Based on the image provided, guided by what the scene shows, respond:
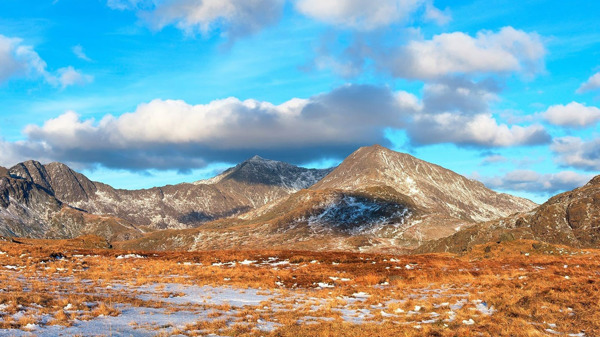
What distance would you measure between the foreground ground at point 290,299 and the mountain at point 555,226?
81157 millimetres

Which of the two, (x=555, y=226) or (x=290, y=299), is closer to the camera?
(x=290, y=299)

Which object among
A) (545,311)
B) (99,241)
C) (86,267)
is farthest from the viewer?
(99,241)

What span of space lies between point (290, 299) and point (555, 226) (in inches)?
4874

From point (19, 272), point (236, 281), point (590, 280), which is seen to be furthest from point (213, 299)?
point (590, 280)

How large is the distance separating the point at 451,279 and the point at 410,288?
5.85m

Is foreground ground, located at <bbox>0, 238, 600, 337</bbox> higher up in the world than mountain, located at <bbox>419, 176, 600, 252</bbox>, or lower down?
lower down

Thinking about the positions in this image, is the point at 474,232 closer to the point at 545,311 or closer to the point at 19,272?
the point at 545,311

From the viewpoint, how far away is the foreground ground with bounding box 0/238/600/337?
17.8 m

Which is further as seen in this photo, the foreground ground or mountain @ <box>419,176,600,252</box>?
mountain @ <box>419,176,600,252</box>

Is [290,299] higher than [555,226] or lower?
lower

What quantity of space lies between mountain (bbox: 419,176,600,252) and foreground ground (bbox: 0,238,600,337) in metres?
81.2

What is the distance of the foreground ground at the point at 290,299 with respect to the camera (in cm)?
1780

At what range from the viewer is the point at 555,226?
400ft

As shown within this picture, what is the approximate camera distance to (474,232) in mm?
129000
